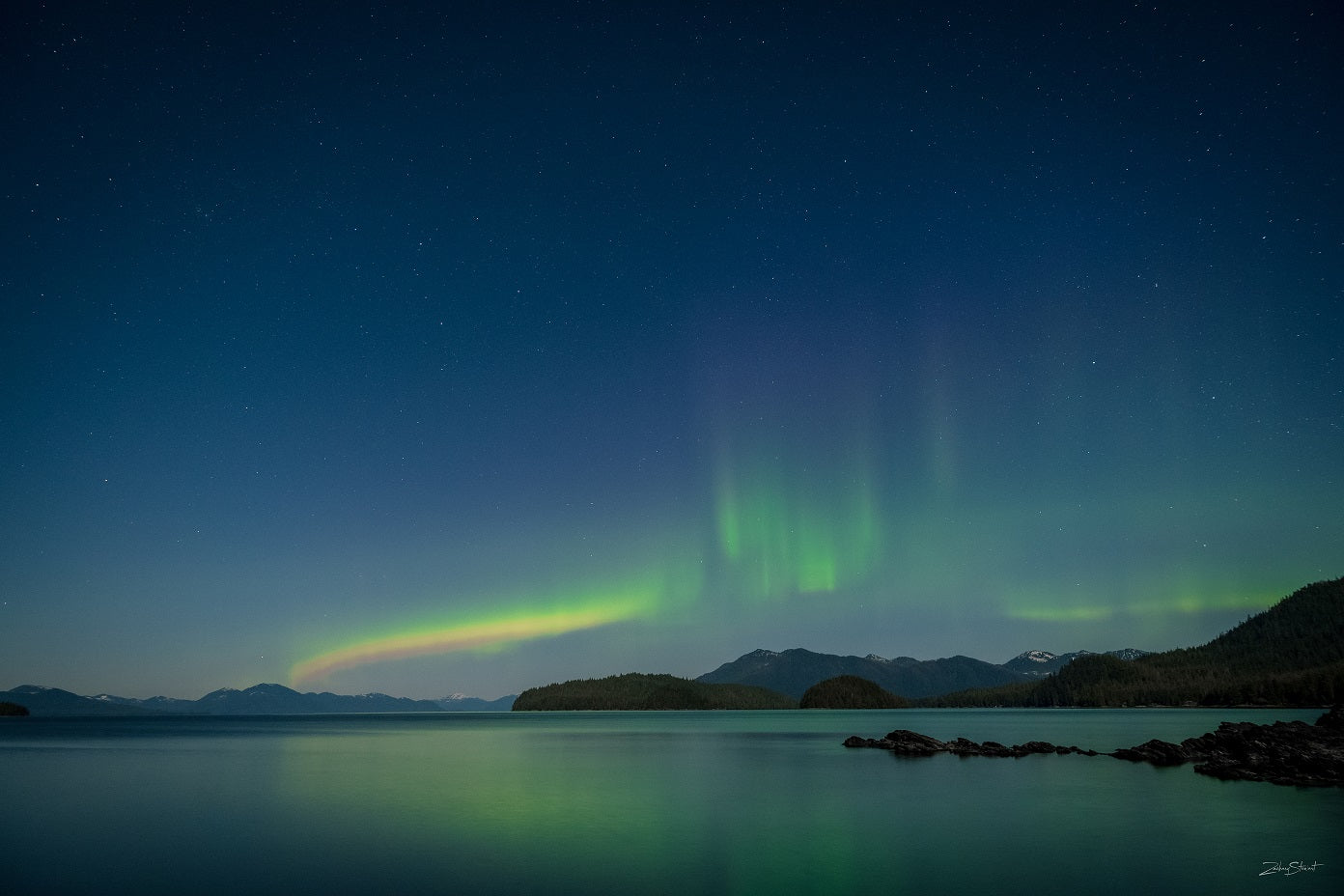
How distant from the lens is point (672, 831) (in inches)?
1258

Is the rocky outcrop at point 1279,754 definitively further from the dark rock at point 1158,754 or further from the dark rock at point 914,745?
the dark rock at point 914,745

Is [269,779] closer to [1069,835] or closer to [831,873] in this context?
[831,873]

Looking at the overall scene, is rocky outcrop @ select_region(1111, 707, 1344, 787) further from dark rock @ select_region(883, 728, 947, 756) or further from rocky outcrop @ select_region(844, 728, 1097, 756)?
dark rock @ select_region(883, 728, 947, 756)

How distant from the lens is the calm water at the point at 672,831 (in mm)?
23062

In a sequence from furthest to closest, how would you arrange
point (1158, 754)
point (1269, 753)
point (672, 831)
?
point (1158, 754) < point (1269, 753) < point (672, 831)

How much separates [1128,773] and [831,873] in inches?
1462

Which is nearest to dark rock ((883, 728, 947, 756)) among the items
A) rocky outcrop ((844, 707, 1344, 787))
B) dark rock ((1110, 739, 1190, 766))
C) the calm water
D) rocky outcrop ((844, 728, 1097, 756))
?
rocky outcrop ((844, 728, 1097, 756))
